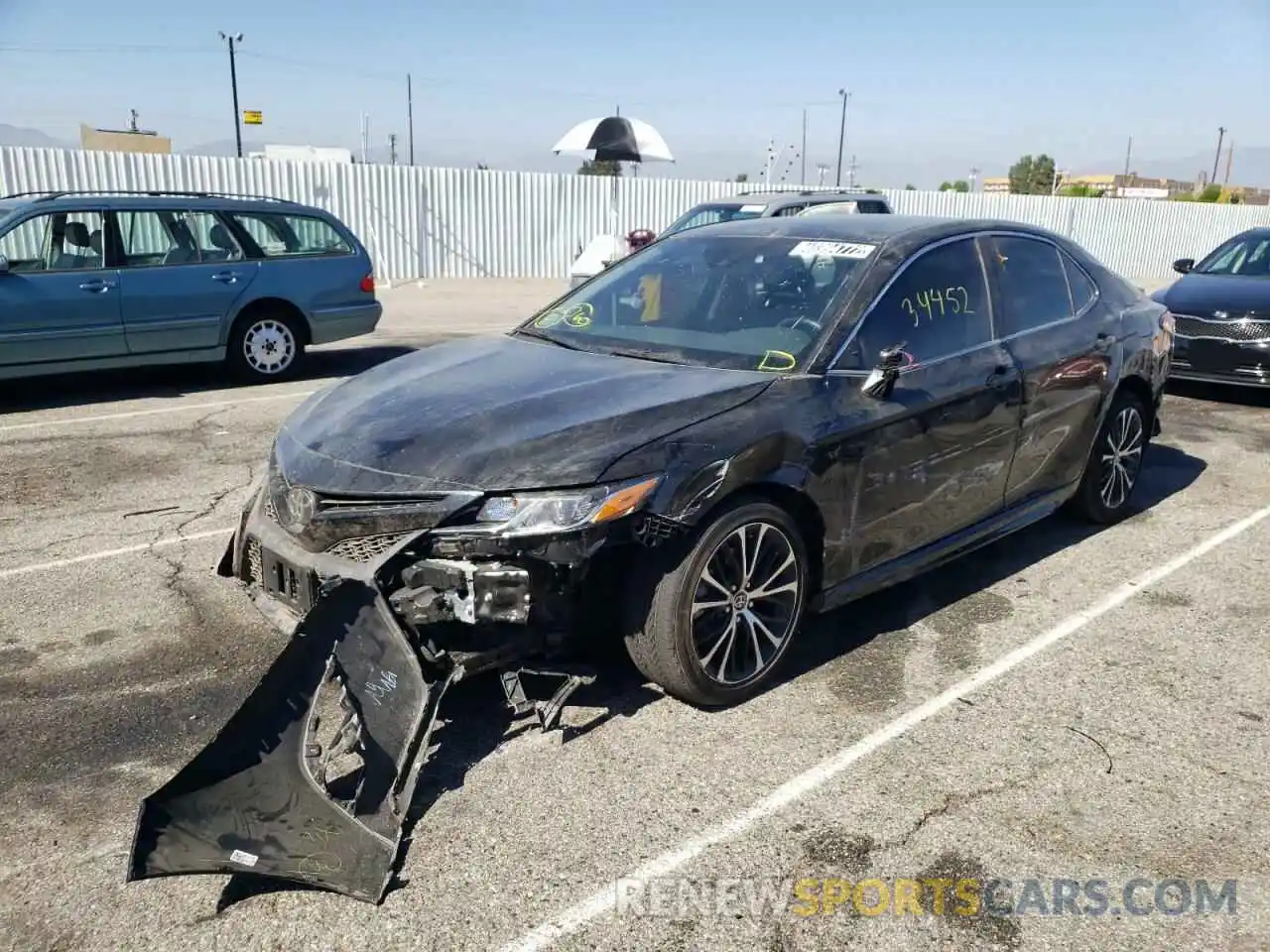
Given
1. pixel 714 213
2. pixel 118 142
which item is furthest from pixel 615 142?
pixel 118 142

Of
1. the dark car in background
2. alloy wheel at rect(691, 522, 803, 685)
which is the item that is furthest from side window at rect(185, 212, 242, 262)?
alloy wheel at rect(691, 522, 803, 685)

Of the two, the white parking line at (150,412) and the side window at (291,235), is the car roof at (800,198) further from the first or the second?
the white parking line at (150,412)

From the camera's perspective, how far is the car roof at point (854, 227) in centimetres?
439

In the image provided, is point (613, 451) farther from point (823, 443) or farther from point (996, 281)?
point (996, 281)

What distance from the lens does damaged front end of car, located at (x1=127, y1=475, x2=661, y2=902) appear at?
8.81 ft

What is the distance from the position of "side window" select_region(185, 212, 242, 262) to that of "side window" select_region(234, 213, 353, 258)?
0.19m

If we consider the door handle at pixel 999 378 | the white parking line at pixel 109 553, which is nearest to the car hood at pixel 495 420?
the door handle at pixel 999 378

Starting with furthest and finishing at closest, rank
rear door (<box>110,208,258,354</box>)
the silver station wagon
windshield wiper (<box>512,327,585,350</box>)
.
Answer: rear door (<box>110,208,258,354</box>) < the silver station wagon < windshield wiper (<box>512,327,585,350</box>)

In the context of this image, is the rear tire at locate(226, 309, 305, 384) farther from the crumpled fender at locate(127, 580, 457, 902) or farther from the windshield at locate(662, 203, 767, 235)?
the crumpled fender at locate(127, 580, 457, 902)

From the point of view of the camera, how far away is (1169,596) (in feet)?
15.8

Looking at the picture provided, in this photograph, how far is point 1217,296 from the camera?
9.30 meters

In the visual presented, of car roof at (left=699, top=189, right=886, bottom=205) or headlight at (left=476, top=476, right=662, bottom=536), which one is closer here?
headlight at (left=476, top=476, right=662, bottom=536)

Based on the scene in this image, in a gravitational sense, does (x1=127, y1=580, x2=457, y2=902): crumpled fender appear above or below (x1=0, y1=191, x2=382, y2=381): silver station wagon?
below

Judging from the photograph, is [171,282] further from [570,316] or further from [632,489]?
[632,489]
